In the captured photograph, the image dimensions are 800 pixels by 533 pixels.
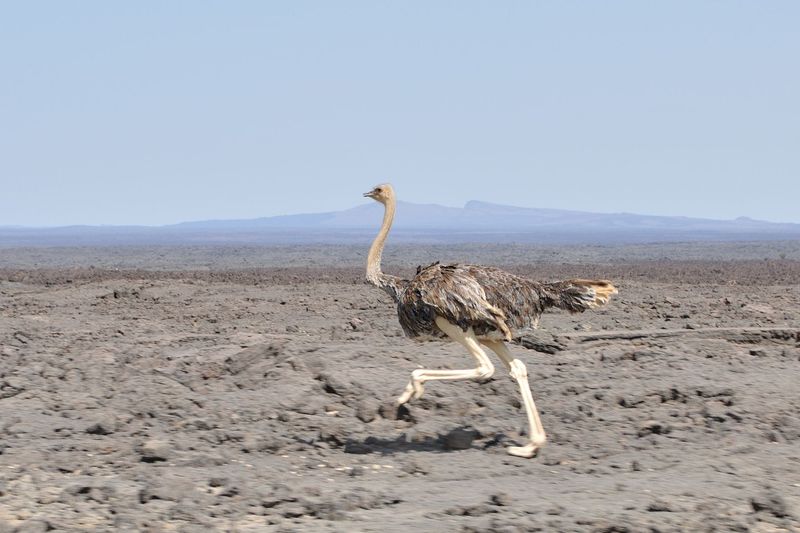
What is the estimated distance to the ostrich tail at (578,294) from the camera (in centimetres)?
877

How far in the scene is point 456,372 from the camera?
27.4 feet

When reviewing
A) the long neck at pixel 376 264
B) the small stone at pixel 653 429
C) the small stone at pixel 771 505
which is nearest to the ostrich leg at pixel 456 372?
the long neck at pixel 376 264

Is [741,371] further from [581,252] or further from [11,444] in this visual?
[581,252]

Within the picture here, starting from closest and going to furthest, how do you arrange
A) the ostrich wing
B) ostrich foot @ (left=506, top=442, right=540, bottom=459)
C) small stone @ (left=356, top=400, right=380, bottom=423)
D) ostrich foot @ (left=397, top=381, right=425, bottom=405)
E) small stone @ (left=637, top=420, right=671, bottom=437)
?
1. ostrich foot @ (left=506, top=442, right=540, bottom=459)
2. the ostrich wing
3. ostrich foot @ (left=397, top=381, right=425, bottom=405)
4. small stone @ (left=637, top=420, right=671, bottom=437)
5. small stone @ (left=356, top=400, right=380, bottom=423)

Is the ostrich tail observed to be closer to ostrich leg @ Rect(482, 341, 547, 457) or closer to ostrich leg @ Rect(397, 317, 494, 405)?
ostrich leg @ Rect(482, 341, 547, 457)

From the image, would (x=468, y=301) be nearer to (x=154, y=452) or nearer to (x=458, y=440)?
(x=458, y=440)

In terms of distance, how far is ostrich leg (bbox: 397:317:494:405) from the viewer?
27.4 feet

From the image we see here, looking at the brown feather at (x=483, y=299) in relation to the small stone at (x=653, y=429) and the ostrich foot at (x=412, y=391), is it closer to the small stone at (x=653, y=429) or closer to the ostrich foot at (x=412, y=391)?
the ostrich foot at (x=412, y=391)

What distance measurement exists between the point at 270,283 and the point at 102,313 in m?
6.25

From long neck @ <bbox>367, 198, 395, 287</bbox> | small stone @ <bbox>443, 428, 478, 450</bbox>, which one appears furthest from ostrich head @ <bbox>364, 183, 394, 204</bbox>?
small stone @ <bbox>443, 428, 478, 450</bbox>

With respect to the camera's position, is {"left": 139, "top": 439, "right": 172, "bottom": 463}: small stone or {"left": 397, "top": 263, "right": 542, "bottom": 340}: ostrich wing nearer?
{"left": 139, "top": 439, "right": 172, "bottom": 463}: small stone

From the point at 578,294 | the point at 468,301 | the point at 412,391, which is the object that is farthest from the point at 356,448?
the point at 578,294

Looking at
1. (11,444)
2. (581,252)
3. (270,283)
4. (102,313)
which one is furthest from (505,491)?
(581,252)

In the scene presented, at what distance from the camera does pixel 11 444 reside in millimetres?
8156
